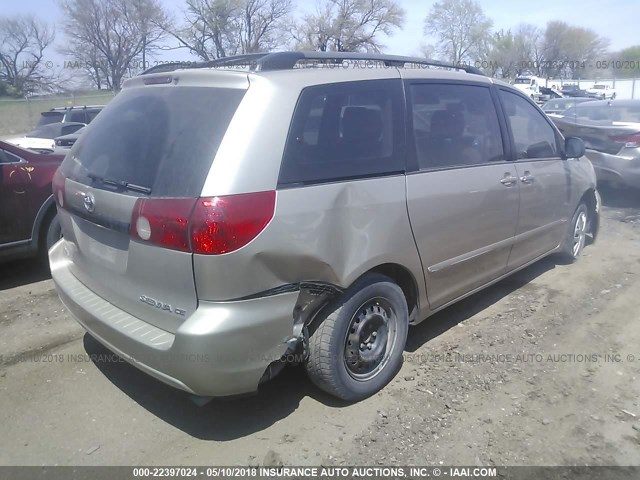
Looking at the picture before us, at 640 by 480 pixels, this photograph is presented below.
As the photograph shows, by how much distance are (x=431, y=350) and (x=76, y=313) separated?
91.4 inches

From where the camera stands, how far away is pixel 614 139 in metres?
8.12

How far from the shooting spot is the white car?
114 feet

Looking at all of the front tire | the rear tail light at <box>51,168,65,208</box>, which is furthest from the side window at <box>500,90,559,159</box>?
the rear tail light at <box>51,168,65,208</box>

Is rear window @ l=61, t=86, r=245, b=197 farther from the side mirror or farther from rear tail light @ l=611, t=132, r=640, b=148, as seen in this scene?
rear tail light @ l=611, t=132, r=640, b=148

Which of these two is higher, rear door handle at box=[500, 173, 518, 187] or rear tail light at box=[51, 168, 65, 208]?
rear tail light at box=[51, 168, 65, 208]

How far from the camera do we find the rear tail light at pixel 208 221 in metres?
2.36

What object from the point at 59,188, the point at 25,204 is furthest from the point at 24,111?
the point at 59,188

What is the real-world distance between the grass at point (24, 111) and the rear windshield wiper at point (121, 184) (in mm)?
24246

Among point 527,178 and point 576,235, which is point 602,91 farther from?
point 527,178

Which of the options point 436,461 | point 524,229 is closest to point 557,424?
point 436,461

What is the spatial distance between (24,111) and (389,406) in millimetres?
29242

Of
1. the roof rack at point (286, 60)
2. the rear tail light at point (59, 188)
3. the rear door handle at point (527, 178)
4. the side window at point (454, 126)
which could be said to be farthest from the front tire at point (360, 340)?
the rear tail light at point (59, 188)

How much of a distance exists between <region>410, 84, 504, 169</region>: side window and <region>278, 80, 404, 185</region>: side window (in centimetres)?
22

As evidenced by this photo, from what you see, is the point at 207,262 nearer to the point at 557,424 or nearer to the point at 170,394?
the point at 170,394
